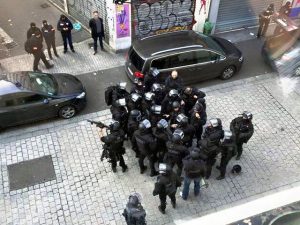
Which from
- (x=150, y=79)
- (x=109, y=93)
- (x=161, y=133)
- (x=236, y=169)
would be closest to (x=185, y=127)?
(x=161, y=133)

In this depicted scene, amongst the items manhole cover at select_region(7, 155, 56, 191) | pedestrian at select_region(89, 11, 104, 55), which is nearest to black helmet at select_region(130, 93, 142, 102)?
manhole cover at select_region(7, 155, 56, 191)

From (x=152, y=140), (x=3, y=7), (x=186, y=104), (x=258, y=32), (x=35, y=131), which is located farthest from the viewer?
(x=3, y=7)

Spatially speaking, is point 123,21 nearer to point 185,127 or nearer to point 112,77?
point 112,77

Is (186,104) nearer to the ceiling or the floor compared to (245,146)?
nearer to the ceiling

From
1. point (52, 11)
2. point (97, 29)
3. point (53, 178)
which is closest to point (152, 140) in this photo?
point (53, 178)

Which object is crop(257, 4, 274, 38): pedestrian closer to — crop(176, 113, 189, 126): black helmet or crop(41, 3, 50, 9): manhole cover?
crop(176, 113, 189, 126): black helmet

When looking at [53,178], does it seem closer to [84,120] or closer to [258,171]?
[84,120]

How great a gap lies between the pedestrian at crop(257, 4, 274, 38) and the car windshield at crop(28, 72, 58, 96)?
875cm

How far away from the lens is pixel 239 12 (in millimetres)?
16031

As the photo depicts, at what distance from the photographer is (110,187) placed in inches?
395

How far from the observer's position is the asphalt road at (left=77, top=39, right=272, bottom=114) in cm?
1261

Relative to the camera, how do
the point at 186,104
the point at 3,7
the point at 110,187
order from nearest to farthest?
the point at 110,187 < the point at 186,104 < the point at 3,7

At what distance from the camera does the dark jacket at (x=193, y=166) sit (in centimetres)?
860

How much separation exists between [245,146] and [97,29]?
6731 millimetres
